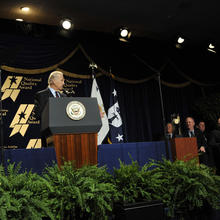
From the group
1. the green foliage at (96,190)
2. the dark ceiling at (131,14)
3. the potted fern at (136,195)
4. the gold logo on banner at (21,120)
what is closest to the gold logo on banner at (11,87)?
the gold logo on banner at (21,120)

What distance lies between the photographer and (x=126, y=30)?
6.73m

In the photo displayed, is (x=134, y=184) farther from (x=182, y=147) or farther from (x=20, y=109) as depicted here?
(x=20, y=109)

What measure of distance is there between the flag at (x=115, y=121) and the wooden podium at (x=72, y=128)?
4047mm

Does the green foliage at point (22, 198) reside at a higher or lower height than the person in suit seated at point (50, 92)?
lower

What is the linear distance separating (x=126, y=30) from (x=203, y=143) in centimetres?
293

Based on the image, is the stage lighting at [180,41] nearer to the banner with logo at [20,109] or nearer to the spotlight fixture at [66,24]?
the spotlight fixture at [66,24]

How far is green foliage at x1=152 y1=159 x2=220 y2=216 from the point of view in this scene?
98.3 inches

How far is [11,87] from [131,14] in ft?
9.56

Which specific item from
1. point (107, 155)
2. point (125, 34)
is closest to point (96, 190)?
point (107, 155)

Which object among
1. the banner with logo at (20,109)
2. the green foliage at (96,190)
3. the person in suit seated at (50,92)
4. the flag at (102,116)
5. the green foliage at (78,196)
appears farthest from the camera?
the flag at (102,116)

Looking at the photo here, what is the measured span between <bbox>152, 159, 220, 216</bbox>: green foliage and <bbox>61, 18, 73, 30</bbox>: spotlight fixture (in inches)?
166

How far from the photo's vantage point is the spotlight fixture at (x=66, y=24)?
6.10 metres

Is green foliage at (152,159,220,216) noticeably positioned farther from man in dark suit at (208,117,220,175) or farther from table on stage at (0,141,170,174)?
man in dark suit at (208,117,220,175)

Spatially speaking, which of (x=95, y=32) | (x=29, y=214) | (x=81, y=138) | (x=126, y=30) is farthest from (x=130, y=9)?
(x=29, y=214)
